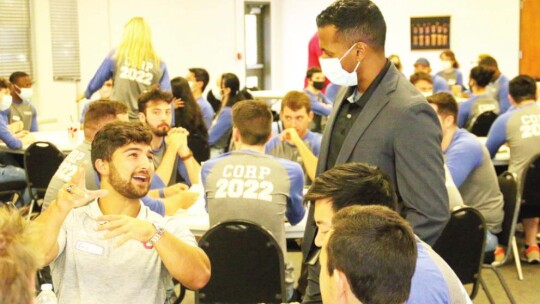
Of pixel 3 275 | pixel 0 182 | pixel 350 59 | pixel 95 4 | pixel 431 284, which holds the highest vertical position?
pixel 95 4

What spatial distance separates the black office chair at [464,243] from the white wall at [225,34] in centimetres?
730

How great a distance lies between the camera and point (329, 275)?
5.52 feet

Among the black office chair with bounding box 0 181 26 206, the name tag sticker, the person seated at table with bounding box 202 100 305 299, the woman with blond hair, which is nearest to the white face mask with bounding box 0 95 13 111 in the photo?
the black office chair with bounding box 0 181 26 206

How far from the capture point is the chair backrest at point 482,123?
764 cm

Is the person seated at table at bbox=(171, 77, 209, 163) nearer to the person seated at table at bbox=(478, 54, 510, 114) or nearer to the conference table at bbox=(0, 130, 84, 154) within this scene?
the conference table at bbox=(0, 130, 84, 154)

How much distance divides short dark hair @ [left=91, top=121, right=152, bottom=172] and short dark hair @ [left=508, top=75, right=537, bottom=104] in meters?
3.82

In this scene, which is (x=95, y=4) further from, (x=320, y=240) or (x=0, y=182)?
(x=320, y=240)

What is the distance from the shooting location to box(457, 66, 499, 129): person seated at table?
798 cm

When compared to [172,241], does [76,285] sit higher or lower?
lower

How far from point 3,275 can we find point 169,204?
2476mm

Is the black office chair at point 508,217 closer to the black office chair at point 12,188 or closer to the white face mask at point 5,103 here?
the black office chair at point 12,188

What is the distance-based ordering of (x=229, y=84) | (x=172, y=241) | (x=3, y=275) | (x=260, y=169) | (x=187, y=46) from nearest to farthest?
1. (x=3, y=275)
2. (x=172, y=241)
3. (x=260, y=169)
4. (x=229, y=84)
5. (x=187, y=46)

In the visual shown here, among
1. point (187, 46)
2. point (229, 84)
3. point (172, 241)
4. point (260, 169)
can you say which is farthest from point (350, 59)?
point (187, 46)

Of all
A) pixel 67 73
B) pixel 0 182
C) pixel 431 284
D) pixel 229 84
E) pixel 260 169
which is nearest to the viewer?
pixel 431 284
